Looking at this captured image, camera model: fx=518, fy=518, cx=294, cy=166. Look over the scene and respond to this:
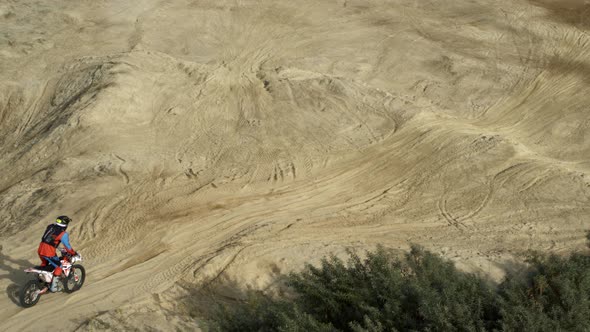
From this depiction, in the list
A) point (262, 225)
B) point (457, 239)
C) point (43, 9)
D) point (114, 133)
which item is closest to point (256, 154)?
point (262, 225)

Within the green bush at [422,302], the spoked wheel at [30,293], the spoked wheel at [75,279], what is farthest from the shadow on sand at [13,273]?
the green bush at [422,302]

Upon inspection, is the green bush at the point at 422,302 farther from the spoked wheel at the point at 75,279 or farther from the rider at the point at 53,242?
the rider at the point at 53,242

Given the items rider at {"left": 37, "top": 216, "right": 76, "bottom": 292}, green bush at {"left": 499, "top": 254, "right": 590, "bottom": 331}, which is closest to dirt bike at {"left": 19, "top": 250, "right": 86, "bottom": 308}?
rider at {"left": 37, "top": 216, "right": 76, "bottom": 292}

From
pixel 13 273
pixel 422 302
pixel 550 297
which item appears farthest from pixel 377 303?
pixel 13 273

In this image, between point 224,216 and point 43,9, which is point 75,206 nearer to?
point 224,216

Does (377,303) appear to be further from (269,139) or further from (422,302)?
(269,139)

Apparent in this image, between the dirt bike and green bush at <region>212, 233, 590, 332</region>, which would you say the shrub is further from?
the dirt bike
